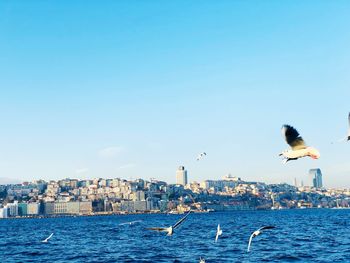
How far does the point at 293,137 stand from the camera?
10141 mm

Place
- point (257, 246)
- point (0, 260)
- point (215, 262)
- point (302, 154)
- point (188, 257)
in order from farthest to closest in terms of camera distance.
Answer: point (257, 246) < point (0, 260) < point (188, 257) < point (215, 262) < point (302, 154)

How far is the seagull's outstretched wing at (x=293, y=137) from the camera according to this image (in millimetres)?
10062

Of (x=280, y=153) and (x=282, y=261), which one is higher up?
(x=280, y=153)

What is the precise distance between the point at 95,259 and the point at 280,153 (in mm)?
24436

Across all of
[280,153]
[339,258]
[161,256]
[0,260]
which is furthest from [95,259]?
[280,153]

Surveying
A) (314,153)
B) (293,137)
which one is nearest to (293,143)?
(293,137)

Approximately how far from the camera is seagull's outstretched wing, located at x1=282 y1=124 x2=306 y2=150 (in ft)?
33.0

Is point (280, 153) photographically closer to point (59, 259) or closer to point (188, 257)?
point (188, 257)

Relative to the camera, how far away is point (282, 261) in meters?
28.9

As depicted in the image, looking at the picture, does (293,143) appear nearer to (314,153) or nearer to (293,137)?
(293,137)

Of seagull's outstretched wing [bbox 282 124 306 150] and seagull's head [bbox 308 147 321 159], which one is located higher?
seagull's outstretched wing [bbox 282 124 306 150]

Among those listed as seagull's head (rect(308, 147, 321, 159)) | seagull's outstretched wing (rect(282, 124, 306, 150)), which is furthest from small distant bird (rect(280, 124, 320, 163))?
seagull's head (rect(308, 147, 321, 159))

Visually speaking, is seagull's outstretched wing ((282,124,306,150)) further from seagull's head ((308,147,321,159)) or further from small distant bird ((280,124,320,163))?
seagull's head ((308,147,321,159))

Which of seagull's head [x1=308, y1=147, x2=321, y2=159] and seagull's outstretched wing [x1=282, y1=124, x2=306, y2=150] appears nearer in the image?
seagull's head [x1=308, y1=147, x2=321, y2=159]
